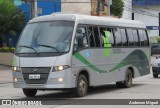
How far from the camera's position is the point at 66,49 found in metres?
16.2

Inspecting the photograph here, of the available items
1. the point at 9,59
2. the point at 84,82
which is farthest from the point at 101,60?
the point at 9,59

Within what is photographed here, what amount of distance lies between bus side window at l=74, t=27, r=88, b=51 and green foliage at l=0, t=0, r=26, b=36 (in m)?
35.3

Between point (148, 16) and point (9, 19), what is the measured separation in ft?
196

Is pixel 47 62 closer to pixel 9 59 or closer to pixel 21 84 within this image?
pixel 21 84

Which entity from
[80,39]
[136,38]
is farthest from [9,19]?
[80,39]

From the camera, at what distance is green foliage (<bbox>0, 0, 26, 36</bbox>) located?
52312mm

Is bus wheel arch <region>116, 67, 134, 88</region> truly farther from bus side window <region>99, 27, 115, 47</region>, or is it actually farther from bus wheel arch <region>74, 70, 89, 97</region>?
bus wheel arch <region>74, 70, 89, 97</region>

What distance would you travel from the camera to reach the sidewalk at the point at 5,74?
28.4 meters

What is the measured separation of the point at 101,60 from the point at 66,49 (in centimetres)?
285

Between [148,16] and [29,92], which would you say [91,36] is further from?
[148,16]

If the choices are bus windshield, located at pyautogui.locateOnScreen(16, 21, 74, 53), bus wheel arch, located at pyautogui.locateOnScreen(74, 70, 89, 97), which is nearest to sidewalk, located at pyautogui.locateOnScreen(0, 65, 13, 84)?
bus windshield, located at pyautogui.locateOnScreen(16, 21, 74, 53)

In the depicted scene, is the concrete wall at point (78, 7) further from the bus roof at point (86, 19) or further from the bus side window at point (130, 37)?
the bus roof at point (86, 19)

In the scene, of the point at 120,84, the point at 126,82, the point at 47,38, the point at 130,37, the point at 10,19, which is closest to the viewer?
the point at 47,38

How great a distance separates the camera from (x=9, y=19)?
52625mm
